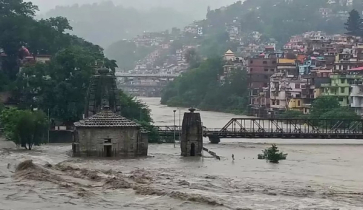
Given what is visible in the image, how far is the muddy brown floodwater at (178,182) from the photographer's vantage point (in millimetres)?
26766

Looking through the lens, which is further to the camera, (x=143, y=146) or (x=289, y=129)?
(x=289, y=129)

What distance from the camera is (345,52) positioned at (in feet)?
295

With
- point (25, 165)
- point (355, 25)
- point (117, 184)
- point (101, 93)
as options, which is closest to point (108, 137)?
point (25, 165)

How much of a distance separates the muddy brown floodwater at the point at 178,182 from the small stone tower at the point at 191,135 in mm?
1067

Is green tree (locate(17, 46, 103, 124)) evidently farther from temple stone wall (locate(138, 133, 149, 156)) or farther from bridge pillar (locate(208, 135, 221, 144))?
temple stone wall (locate(138, 133, 149, 156))

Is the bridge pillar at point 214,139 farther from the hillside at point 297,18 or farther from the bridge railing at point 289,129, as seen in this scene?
the hillside at point 297,18

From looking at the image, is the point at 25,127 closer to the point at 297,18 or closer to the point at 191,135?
the point at 191,135

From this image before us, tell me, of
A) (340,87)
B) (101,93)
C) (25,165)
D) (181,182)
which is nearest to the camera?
(181,182)

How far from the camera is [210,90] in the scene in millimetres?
99812

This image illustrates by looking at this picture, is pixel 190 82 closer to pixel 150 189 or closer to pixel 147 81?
pixel 147 81

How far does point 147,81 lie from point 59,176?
411 feet

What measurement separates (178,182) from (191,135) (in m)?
11.5

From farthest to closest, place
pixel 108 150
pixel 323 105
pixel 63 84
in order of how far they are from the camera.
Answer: pixel 323 105
pixel 63 84
pixel 108 150

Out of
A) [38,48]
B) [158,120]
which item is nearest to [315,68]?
[158,120]
